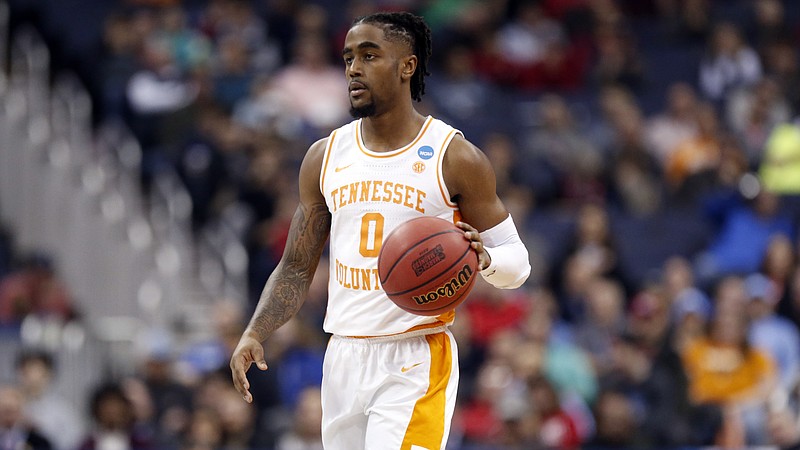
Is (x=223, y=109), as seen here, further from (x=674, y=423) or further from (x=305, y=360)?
(x=674, y=423)

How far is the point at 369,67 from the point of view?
5.67 m

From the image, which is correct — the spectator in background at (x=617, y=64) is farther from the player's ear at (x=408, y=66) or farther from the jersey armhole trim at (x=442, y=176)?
the jersey armhole trim at (x=442, y=176)

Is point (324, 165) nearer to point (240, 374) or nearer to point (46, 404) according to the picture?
point (240, 374)

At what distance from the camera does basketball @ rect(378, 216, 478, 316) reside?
17.0 ft

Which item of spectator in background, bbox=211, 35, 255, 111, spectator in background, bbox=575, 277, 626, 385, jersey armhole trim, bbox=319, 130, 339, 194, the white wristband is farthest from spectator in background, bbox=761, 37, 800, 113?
jersey armhole trim, bbox=319, 130, 339, 194

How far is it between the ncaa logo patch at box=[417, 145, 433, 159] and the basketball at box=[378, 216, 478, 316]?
472mm

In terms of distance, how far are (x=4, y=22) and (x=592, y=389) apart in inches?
332

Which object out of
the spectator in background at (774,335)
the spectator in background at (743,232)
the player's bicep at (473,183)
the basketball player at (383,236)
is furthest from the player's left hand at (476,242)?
the spectator in background at (743,232)

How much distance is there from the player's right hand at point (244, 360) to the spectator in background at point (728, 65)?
36.0 ft

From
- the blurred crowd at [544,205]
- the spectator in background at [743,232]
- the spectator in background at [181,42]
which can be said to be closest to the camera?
the blurred crowd at [544,205]

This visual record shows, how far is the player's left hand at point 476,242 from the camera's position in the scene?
526 cm

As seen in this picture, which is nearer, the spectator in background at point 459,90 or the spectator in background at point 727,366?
the spectator in background at point 727,366

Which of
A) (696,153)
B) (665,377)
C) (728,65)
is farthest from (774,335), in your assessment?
(728,65)

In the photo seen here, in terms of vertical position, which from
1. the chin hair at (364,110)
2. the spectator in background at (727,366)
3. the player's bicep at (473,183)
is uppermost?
the chin hair at (364,110)
